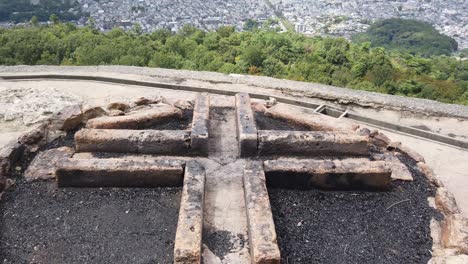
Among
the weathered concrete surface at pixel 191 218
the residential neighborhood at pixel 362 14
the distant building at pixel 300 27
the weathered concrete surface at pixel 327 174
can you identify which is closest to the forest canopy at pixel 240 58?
the weathered concrete surface at pixel 327 174

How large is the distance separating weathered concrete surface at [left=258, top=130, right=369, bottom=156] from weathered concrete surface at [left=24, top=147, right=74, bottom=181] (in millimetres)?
2492

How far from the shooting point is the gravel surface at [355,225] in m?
4.51

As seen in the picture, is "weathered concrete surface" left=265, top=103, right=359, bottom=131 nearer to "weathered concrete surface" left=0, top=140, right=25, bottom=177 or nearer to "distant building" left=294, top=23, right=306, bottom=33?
"weathered concrete surface" left=0, top=140, right=25, bottom=177

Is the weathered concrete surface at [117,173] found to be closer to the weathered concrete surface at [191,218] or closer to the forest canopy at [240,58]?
the weathered concrete surface at [191,218]

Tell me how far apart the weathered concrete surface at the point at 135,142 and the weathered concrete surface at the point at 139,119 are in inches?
20.9

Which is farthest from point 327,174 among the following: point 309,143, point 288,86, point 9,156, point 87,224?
point 288,86

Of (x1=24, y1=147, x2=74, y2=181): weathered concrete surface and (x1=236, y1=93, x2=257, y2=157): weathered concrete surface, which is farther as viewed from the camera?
(x1=236, y1=93, x2=257, y2=157): weathered concrete surface

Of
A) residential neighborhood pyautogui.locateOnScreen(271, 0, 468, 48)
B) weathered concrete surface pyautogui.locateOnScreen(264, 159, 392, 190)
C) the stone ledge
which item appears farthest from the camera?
residential neighborhood pyautogui.locateOnScreen(271, 0, 468, 48)

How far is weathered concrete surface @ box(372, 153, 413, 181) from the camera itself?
5824 millimetres

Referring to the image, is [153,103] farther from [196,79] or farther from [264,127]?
[196,79]

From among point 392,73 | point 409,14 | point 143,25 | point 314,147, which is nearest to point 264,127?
point 314,147

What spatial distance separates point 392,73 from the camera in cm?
1973

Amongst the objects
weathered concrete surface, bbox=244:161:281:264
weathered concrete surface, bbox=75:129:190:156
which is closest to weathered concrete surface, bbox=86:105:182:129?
weathered concrete surface, bbox=75:129:190:156

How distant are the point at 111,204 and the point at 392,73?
17119 mm
